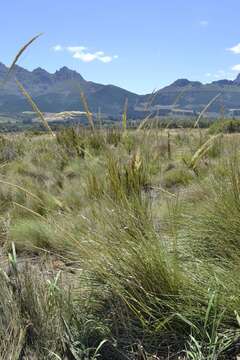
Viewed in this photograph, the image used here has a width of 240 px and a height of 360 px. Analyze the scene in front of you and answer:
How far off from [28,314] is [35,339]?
13cm

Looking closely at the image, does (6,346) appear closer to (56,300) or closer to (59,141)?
(56,300)

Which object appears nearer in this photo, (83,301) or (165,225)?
(83,301)

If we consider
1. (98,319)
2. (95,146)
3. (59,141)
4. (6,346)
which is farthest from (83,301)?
(59,141)

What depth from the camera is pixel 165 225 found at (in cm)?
385

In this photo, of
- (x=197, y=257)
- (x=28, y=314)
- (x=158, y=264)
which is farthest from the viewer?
(x=197, y=257)

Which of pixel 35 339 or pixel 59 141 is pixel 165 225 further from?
pixel 59 141

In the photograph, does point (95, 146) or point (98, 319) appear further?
point (95, 146)

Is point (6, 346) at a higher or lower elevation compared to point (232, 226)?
lower

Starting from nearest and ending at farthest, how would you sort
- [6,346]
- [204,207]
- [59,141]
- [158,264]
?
1. [6,346]
2. [158,264]
3. [204,207]
4. [59,141]

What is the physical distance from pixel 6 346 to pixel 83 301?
635 mm

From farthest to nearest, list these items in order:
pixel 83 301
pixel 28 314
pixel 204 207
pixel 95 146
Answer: pixel 95 146 < pixel 204 207 < pixel 83 301 < pixel 28 314

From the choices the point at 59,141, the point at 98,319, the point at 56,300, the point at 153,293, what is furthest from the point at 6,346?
the point at 59,141

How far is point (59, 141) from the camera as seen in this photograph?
1121 centimetres

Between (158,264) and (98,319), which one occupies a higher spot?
(158,264)
